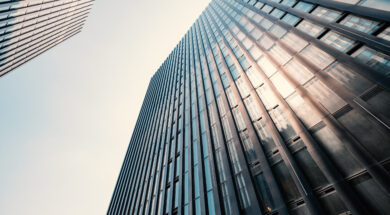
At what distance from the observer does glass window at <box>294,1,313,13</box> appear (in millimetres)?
15602

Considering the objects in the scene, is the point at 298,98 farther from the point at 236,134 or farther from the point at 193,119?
the point at 193,119

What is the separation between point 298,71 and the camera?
12.3 m

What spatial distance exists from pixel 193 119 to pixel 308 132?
49.9 ft

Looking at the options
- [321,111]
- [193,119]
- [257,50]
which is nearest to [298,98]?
[321,111]

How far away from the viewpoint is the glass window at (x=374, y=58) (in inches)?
320

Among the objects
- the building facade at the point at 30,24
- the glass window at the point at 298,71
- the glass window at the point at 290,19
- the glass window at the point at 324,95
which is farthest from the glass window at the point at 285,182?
the building facade at the point at 30,24

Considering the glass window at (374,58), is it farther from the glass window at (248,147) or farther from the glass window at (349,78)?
the glass window at (248,147)

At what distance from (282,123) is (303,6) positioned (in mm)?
12633

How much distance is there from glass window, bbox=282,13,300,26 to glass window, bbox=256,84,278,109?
7.07m

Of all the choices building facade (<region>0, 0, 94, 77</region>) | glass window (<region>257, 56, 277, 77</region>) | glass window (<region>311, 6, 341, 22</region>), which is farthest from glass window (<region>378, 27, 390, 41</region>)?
building facade (<region>0, 0, 94, 77</region>)

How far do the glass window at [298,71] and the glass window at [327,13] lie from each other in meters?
4.03

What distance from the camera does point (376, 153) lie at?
6.90 metres

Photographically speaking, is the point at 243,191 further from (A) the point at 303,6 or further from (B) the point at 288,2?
(B) the point at 288,2

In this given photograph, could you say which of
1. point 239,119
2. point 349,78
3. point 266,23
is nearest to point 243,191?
point 239,119
